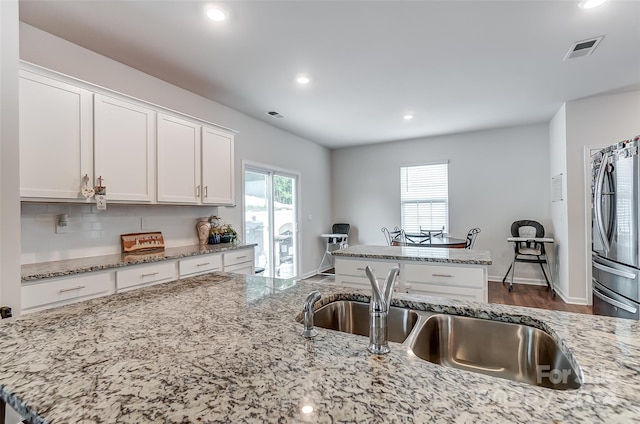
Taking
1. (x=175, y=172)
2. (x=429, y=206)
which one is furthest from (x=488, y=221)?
(x=175, y=172)

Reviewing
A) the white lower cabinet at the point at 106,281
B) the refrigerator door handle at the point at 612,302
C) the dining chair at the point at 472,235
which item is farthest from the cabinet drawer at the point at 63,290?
the dining chair at the point at 472,235

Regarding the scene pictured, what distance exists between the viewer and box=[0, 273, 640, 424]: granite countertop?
1.82ft

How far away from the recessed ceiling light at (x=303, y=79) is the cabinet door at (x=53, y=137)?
1.87m

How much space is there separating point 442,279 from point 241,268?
2225 millimetres

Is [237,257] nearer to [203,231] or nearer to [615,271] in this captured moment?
[203,231]

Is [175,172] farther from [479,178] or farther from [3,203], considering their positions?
[479,178]

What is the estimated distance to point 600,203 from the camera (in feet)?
9.34

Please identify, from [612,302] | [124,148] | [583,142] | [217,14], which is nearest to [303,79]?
[217,14]

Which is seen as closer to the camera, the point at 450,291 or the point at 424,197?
the point at 450,291

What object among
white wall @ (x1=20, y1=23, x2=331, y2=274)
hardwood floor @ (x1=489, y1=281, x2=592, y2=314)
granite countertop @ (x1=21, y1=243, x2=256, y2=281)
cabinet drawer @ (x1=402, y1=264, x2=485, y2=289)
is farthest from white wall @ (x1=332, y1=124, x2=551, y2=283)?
granite countertop @ (x1=21, y1=243, x2=256, y2=281)

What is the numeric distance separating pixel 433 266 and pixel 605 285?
1.85 meters

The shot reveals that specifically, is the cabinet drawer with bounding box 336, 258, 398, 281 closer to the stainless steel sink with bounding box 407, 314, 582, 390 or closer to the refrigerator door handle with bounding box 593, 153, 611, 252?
the stainless steel sink with bounding box 407, 314, 582, 390

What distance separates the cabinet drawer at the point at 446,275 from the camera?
7.04 ft

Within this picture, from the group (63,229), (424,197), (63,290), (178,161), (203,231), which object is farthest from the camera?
(424,197)
